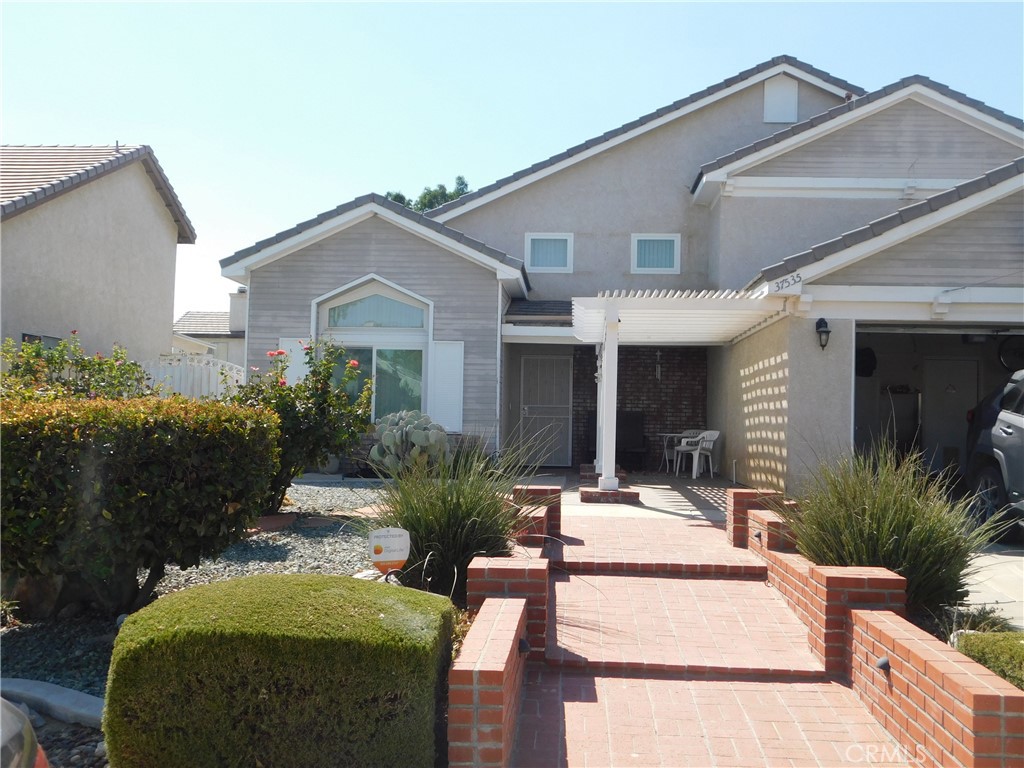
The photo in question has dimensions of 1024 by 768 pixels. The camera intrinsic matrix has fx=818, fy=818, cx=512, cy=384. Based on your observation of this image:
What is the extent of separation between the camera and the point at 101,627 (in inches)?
207

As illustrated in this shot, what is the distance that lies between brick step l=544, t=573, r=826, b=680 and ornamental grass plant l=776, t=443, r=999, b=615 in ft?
2.04

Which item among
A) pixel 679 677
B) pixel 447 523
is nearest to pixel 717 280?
pixel 447 523

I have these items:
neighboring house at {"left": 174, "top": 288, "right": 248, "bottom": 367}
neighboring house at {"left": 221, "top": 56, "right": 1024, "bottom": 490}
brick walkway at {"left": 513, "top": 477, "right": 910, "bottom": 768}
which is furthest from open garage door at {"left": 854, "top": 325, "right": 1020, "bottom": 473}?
neighboring house at {"left": 174, "top": 288, "right": 248, "bottom": 367}

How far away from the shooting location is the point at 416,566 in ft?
17.2

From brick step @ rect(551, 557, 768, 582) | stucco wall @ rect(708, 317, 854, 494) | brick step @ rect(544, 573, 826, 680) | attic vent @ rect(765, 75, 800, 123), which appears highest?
attic vent @ rect(765, 75, 800, 123)

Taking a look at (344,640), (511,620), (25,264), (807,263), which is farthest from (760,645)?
(25,264)

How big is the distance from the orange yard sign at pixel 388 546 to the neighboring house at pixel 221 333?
23740mm

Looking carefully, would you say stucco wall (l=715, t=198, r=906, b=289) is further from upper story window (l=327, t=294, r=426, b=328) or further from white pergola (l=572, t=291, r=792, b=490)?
upper story window (l=327, t=294, r=426, b=328)

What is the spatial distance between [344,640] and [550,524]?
3.97 m

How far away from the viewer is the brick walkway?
3818 mm

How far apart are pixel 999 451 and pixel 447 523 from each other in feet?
21.4

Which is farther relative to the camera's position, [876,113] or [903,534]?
[876,113]

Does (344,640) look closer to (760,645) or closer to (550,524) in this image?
(760,645)

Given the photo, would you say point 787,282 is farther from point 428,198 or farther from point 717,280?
point 428,198
